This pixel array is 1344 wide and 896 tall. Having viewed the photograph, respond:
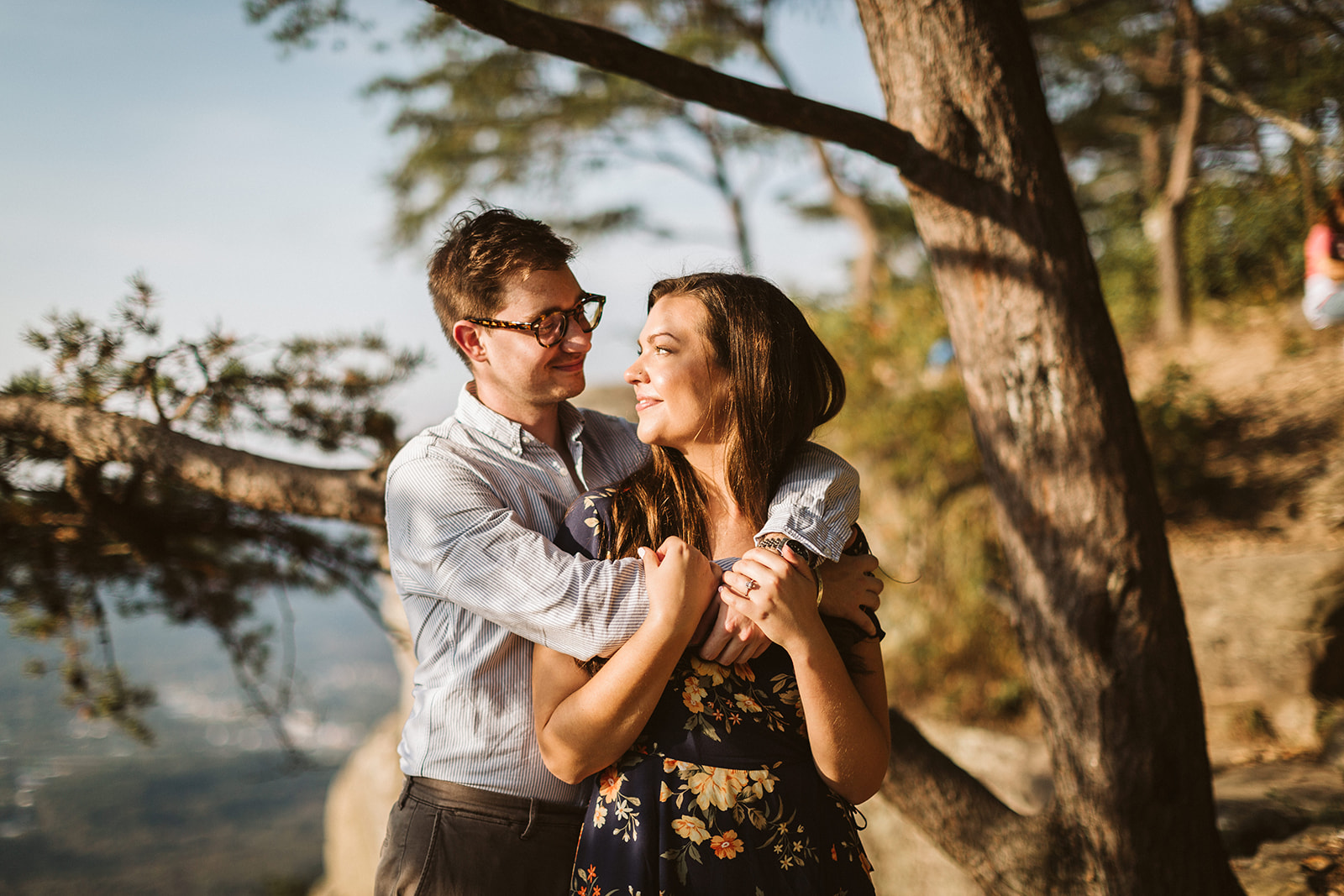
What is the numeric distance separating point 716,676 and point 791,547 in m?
0.26

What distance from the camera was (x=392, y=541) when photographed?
162 centimetres

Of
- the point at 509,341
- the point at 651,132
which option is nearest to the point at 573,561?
the point at 509,341

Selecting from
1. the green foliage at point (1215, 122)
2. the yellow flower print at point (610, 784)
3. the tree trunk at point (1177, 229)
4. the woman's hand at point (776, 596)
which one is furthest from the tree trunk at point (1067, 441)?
the tree trunk at point (1177, 229)

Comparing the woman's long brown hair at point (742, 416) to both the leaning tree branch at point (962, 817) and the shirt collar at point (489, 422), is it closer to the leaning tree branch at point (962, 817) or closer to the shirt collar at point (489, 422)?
the shirt collar at point (489, 422)

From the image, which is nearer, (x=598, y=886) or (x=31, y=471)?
(x=598, y=886)

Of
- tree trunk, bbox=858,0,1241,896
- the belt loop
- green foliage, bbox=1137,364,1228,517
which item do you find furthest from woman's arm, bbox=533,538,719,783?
green foliage, bbox=1137,364,1228,517

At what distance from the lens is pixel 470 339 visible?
1.88m

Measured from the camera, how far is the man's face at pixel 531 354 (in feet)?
5.90

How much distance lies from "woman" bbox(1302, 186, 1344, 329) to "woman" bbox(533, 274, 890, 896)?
408 cm

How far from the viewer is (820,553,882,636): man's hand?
1499 millimetres

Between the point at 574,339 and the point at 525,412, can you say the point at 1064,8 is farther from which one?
the point at 525,412

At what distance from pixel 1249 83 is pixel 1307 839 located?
6.70 m

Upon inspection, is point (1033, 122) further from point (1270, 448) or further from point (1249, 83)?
point (1249, 83)

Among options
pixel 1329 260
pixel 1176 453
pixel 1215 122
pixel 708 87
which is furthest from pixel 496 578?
pixel 1215 122
